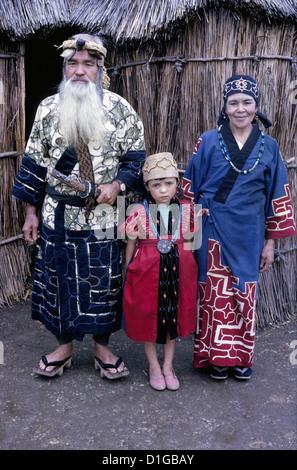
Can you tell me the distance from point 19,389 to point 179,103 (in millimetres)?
2237

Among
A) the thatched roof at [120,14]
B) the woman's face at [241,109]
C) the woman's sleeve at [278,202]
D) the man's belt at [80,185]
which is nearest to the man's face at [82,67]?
the man's belt at [80,185]

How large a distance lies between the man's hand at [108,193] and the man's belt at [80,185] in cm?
3

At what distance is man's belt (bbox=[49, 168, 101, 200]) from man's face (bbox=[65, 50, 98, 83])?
54 centimetres

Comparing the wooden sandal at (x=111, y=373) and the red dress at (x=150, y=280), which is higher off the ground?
the red dress at (x=150, y=280)

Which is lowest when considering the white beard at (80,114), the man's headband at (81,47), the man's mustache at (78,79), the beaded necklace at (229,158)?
the beaded necklace at (229,158)

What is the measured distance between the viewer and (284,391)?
Result: 3.14 metres

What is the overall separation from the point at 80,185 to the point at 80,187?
0.01 metres

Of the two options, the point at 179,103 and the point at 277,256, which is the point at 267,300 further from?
the point at 179,103

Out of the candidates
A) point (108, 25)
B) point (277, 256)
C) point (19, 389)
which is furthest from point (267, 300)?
point (108, 25)

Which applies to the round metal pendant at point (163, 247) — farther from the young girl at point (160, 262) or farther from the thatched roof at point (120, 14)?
the thatched roof at point (120, 14)

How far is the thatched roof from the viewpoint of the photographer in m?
3.54

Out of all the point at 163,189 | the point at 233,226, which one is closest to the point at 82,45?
the point at 163,189

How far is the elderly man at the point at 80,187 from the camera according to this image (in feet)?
9.46

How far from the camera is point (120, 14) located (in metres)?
3.84
